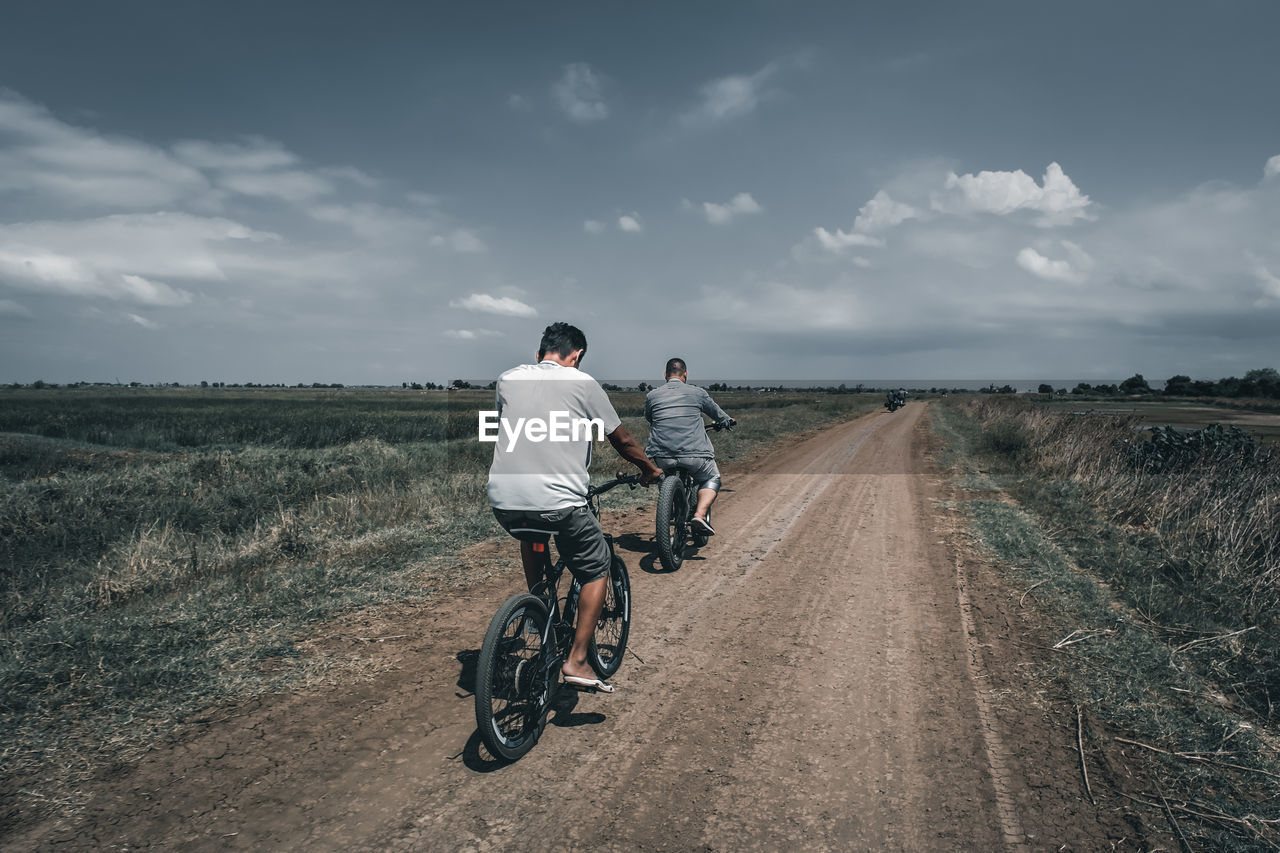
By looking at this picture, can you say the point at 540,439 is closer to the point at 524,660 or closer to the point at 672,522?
the point at 524,660

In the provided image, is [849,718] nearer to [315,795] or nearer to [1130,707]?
[1130,707]

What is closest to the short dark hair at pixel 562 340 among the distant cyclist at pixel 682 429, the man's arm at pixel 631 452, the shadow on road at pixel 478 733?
the man's arm at pixel 631 452

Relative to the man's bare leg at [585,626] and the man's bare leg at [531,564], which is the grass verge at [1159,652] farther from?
the man's bare leg at [531,564]

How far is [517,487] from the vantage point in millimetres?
3324

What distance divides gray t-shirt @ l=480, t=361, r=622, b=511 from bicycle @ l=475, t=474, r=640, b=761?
234 millimetres

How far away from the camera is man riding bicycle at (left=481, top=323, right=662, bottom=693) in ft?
10.9

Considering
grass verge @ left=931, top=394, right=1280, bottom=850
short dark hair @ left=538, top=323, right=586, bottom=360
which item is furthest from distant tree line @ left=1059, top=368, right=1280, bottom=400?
short dark hair @ left=538, top=323, right=586, bottom=360

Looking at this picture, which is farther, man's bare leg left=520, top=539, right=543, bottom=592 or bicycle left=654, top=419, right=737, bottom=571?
bicycle left=654, top=419, right=737, bottom=571

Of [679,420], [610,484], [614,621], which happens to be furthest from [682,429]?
[610,484]

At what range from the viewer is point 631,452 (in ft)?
12.6

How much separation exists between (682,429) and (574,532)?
376cm

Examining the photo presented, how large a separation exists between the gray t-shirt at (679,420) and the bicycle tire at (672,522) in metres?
0.36

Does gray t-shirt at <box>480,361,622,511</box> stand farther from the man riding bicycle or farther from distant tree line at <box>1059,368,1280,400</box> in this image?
distant tree line at <box>1059,368,1280,400</box>

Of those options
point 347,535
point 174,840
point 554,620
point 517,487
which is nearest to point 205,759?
point 174,840
